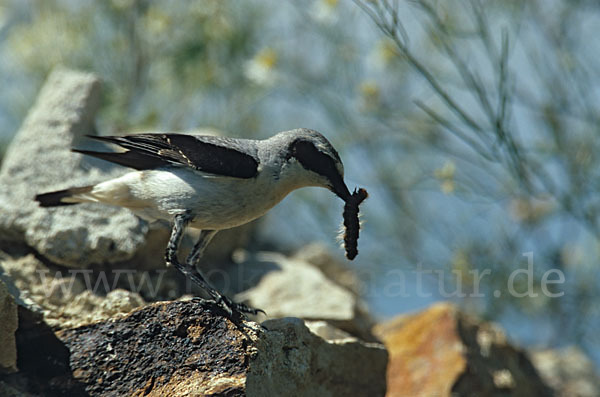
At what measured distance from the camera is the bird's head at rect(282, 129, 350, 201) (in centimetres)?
441

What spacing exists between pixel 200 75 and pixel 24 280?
3.97 metres

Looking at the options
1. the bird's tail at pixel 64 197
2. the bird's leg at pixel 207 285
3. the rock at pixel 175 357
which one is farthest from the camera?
the bird's tail at pixel 64 197

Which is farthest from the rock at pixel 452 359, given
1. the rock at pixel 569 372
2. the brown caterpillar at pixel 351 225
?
the brown caterpillar at pixel 351 225

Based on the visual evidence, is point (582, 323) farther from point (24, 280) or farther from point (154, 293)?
point (24, 280)

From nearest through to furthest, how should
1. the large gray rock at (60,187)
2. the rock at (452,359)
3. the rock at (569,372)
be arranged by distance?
the large gray rock at (60,187)
the rock at (452,359)
the rock at (569,372)

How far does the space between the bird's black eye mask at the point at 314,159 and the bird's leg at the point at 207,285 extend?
0.83 meters

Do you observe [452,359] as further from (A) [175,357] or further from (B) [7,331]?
(B) [7,331]

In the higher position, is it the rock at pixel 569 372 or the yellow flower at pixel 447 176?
the yellow flower at pixel 447 176

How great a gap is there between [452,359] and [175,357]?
261 cm

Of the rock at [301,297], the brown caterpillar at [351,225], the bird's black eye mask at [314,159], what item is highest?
the bird's black eye mask at [314,159]

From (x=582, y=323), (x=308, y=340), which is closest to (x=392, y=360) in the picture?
(x=308, y=340)

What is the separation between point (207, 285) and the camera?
172 inches

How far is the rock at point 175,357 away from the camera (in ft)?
12.2

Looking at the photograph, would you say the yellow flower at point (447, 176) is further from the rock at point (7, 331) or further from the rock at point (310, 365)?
the rock at point (7, 331)
